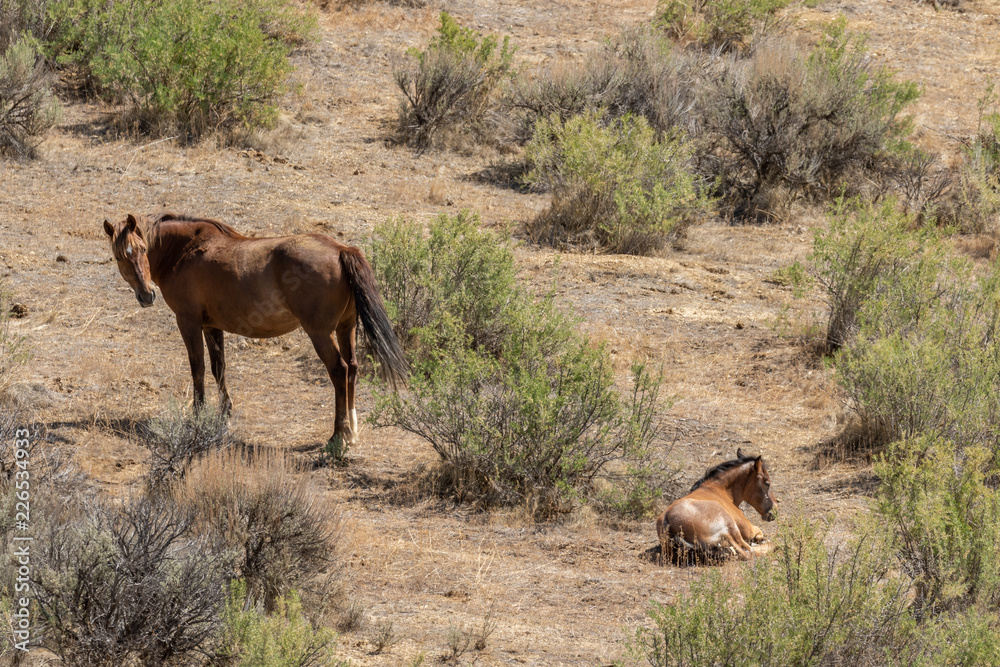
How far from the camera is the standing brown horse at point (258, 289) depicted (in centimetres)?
895

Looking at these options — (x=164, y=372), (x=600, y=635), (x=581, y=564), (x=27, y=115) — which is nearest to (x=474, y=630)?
(x=600, y=635)

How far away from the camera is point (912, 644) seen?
5281 millimetres

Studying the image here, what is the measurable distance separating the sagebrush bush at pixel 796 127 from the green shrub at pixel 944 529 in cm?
1131

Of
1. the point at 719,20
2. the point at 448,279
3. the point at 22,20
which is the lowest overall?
the point at 448,279

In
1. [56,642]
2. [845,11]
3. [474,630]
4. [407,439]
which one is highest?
[845,11]

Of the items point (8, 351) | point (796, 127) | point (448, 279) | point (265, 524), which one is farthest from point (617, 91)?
point (265, 524)

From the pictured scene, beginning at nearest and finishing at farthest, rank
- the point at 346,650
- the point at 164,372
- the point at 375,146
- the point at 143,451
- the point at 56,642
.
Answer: the point at 56,642 → the point at 346,650 → the point at 143,451 → the point at 164,372 → the point at 375,146

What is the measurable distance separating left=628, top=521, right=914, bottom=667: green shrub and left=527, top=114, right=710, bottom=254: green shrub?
9.66 metres

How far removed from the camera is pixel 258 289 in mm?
9117

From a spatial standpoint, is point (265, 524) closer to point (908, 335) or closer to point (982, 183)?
point (908, 335)

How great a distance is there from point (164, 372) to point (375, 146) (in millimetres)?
7933

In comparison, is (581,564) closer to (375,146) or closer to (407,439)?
(407,439)

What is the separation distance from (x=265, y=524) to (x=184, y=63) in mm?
11951

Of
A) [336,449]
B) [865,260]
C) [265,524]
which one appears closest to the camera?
[265,524]
